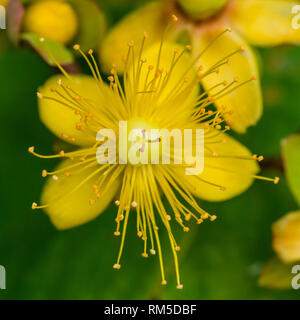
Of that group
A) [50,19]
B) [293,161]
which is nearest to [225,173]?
[293,161]

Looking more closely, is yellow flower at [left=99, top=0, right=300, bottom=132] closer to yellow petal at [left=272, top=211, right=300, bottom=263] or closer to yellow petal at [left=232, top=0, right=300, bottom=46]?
yellow petal at [left=232, top=0, right=300, bottom=46]

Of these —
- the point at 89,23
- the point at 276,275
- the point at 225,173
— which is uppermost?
the point at 89,23

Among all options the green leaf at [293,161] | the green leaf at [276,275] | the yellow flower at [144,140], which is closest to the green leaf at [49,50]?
the yellow flower at [144,140]

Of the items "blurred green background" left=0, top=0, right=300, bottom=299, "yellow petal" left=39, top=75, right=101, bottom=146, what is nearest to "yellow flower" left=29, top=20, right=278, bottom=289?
"yellow petal" left=39, top=75, right=101, bottom=146

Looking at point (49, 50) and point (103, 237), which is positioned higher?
point (49, 50)

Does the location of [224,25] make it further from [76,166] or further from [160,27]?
[76,166]

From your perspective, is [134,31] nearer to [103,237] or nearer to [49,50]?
[49,50]
